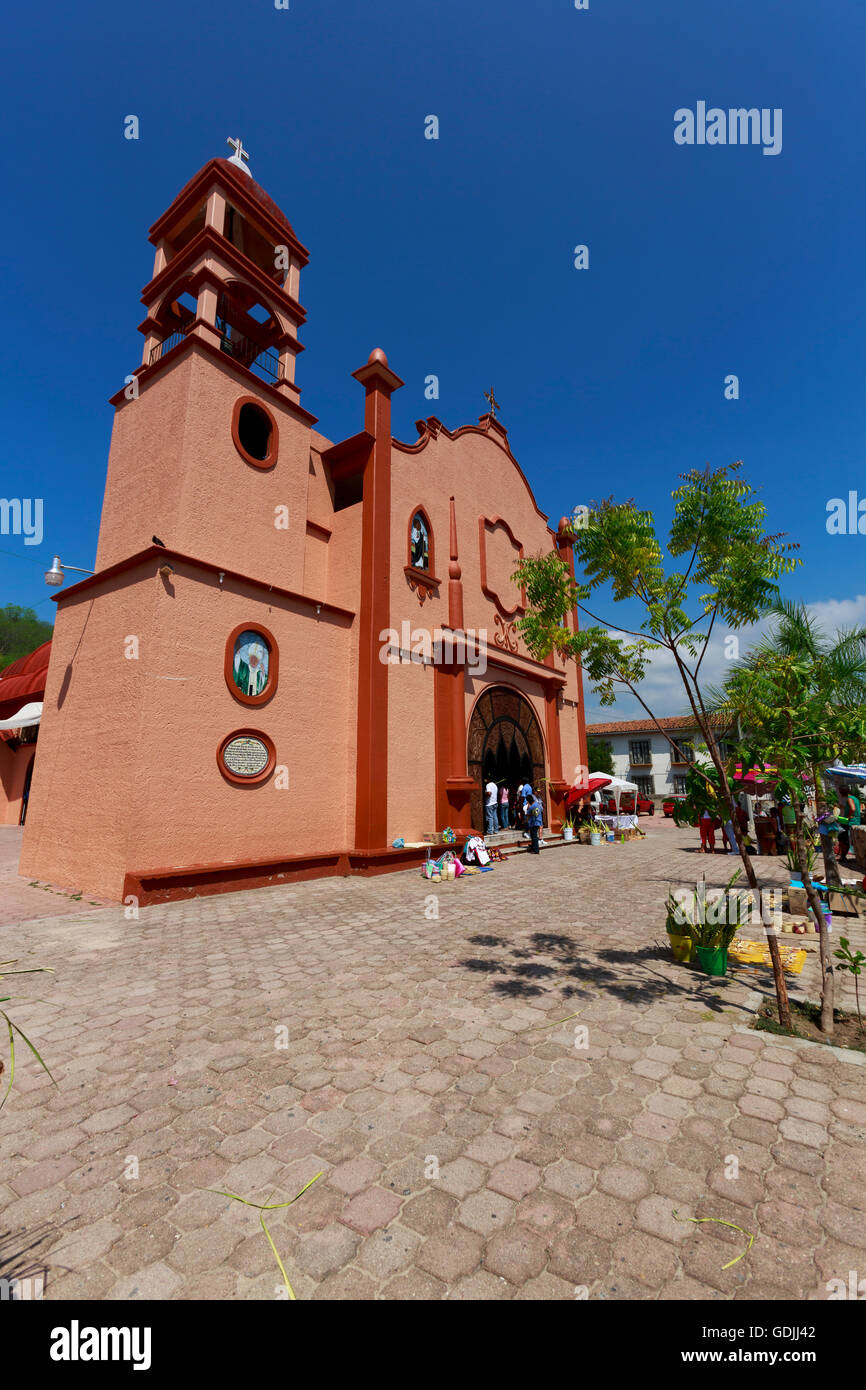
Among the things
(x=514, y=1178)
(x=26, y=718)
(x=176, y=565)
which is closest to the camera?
(x=514, y=1178)

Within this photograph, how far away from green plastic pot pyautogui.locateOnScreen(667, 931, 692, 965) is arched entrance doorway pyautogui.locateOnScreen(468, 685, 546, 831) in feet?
28.0

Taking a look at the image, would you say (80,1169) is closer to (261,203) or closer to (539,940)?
(539,940)

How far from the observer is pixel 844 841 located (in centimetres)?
1320

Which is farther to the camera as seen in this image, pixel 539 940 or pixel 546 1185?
pixel 539 940

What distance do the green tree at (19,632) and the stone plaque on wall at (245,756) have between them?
110ft

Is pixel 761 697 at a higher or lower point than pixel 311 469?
lower

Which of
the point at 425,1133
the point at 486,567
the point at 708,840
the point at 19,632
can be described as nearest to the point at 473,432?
the point at 486,567

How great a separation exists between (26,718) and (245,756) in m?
11.4

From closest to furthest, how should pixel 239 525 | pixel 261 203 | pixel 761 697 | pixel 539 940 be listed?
pixel 761 697
pixel 539 940
pixel 239 525
pixel 261 203

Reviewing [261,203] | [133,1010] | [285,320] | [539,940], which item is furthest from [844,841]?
[261,203]

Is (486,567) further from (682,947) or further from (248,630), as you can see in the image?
(682,947)

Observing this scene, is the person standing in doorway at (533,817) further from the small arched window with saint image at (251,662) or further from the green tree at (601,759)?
the green tree at (601,759)

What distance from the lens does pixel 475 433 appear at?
59.0 feet

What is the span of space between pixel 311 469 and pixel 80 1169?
13.4m
